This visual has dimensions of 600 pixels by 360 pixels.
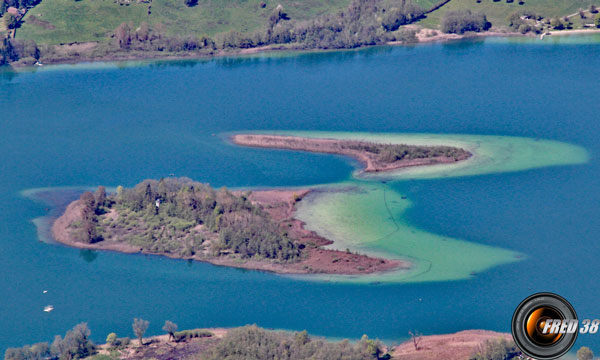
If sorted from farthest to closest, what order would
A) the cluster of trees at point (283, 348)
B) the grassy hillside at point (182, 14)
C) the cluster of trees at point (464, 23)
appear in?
1. the grassy hillside at point (182, 14)
2. the cluster of trees at point (464, 23)
3. the cluster of trees at point (283, 348)

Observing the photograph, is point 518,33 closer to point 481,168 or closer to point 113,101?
point 481,168

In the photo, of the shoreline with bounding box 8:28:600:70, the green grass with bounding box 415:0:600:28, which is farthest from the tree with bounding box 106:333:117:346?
the green grass with bounding box 415:0:600:28

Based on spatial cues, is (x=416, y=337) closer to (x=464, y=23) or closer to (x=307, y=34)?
(x=307, y=34)

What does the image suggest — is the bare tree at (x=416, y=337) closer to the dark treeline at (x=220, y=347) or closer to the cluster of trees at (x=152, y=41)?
the dark treeline at (x=220, y=347)

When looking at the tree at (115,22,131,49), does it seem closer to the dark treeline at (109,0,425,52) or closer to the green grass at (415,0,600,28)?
the dark treeline at (109,0,425,52)

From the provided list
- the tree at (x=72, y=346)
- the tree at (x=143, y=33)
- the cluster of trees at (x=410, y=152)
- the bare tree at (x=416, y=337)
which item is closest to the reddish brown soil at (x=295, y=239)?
the bare tree at (x=416, y=337)

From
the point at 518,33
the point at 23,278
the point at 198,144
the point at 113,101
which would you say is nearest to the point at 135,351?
the point at 23,278
